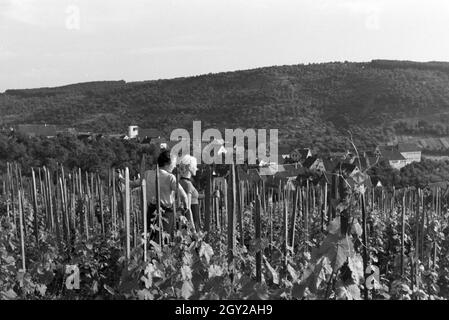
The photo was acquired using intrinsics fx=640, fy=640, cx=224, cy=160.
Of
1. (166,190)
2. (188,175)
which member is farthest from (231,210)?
(188,175)

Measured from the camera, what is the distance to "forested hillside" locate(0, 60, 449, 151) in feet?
254

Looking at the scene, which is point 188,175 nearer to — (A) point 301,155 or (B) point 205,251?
(B) point 205,251

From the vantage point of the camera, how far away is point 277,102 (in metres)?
88.3

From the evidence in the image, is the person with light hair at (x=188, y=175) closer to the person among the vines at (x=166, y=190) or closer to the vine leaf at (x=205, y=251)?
the person among the vines at (x=166, y=190)

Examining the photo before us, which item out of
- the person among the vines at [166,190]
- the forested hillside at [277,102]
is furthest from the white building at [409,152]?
the person among the vines at [166,190]

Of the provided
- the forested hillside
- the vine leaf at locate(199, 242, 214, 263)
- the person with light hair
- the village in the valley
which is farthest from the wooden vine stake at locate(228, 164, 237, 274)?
the forested hillside

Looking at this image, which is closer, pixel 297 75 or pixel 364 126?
pixel 364 126
